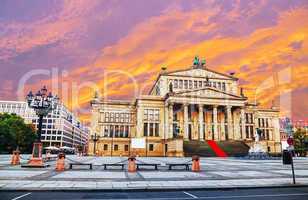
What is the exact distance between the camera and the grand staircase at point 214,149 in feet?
181

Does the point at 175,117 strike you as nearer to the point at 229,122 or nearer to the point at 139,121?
the point at 139,121

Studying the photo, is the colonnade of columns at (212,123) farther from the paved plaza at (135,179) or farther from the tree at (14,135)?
the paved plaza at (135,179)

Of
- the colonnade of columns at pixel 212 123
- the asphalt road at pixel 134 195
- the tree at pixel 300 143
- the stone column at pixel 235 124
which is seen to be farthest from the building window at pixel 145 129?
the asphalt road at pixel 134 195

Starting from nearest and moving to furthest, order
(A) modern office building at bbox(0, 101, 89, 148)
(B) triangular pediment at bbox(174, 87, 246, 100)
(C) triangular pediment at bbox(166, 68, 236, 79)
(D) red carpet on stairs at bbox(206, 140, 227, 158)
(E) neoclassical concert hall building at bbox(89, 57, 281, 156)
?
(D) red carpet on stairs at bbox(206, 140, 227, 158) < (B) triangular pediment at bbox(174, 87, 246, 100) < (E) neoclassical concert hall building at bbox(89, 57, 281, 156) < (C) triangular pediment at bbox(166, 68, 236, 79) < (A) modern office building at bbox(0, 101, 89, 148)

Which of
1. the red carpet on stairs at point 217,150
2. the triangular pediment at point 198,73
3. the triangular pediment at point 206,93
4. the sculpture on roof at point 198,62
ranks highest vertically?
the sculpture on roof at point 198,62

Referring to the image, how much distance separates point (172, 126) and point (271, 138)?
121 feet

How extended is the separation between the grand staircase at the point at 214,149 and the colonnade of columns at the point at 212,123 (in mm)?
6403

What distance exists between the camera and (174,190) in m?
11.7

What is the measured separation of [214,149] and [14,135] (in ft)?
177

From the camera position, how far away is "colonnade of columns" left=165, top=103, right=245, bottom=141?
68188mm

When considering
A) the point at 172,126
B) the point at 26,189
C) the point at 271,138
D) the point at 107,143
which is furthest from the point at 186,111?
the point at 26,189

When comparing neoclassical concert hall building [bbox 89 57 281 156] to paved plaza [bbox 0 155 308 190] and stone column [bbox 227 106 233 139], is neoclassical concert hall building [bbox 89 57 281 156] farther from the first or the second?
paved plaza [bbox 0 155 308 190]

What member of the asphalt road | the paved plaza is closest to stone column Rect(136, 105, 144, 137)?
the paved plaza

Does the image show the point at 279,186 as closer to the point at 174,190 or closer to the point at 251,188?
the point at 251,188
